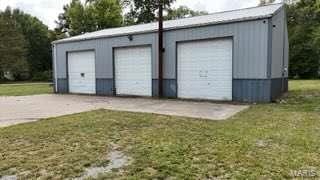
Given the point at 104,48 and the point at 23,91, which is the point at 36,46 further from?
the point at 104,48

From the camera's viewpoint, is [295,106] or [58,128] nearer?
[58,128]

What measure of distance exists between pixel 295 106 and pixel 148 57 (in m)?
6.78

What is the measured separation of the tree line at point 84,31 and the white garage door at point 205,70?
19.2 meters

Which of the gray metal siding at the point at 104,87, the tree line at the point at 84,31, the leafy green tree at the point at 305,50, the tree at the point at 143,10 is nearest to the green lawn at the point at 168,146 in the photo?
the gray metal siding at the point at 104,87

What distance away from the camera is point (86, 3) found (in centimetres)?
4641

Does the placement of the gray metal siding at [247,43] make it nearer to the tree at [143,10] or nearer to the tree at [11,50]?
the tree at [143,10]

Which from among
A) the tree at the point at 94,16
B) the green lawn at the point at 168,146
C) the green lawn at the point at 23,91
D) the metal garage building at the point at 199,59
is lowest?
the green lawn at the point at 168,146

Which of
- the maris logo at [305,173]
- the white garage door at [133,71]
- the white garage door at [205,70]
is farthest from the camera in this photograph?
the white garage door at [133,71]

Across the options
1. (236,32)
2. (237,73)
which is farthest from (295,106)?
(236,32)

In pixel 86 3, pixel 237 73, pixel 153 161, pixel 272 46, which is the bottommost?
pixel 153 161

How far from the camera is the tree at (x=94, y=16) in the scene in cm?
4428

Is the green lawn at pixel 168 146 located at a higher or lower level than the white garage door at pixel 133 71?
lower

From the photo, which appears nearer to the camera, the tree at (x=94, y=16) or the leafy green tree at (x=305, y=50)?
the leafy green tree at (x=305, y=50)

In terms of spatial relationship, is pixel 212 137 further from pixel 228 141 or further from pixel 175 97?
pixel 175 97
